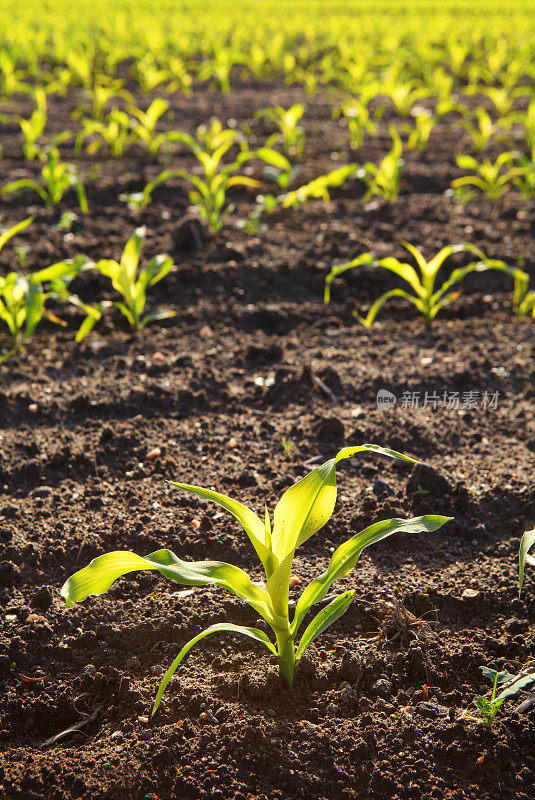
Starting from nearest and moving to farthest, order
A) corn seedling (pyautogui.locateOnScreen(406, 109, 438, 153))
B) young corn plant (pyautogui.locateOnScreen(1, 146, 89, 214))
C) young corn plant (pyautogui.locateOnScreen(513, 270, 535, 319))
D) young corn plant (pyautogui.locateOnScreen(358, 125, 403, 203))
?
young corn plant (pyautogui.locateOnScreen(513, 270, 535, 319)) < young corn plant (pyautogui.locateOnScreen(1, 146, 89, 214)) < young corn plant (pyautogui.locateOnScreen(358, 125, 403, 203)) < corn seedling (pyautogui.locateOnScreen(406, 109, 438, 153))

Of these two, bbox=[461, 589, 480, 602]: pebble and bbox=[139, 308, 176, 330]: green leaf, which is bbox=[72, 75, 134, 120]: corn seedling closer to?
→ bbox=[139, 308, 176, 330]: green leaf

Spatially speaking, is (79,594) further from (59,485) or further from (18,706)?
(59,485)

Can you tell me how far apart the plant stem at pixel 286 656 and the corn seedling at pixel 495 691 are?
0.37m

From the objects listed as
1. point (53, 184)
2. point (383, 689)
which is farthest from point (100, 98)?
point (383, 689)

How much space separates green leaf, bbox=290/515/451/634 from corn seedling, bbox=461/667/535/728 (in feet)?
1.15

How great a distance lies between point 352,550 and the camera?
145 cm

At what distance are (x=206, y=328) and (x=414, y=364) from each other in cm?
95

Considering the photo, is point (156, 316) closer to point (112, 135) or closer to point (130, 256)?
point (130, 256)

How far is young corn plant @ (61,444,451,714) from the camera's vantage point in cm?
134

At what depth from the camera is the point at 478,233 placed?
13.0ft

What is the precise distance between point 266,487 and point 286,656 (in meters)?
0.74

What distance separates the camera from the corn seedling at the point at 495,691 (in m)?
1.37

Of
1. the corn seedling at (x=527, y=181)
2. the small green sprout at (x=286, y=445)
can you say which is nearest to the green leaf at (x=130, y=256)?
the small green sprout at (x=286, y=445)

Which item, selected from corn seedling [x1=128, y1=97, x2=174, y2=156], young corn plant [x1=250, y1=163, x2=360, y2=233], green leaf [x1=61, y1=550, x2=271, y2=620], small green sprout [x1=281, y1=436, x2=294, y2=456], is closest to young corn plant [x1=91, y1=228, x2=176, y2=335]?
small green sprout [x1=281, y1=436, x2=294, y2=456]
